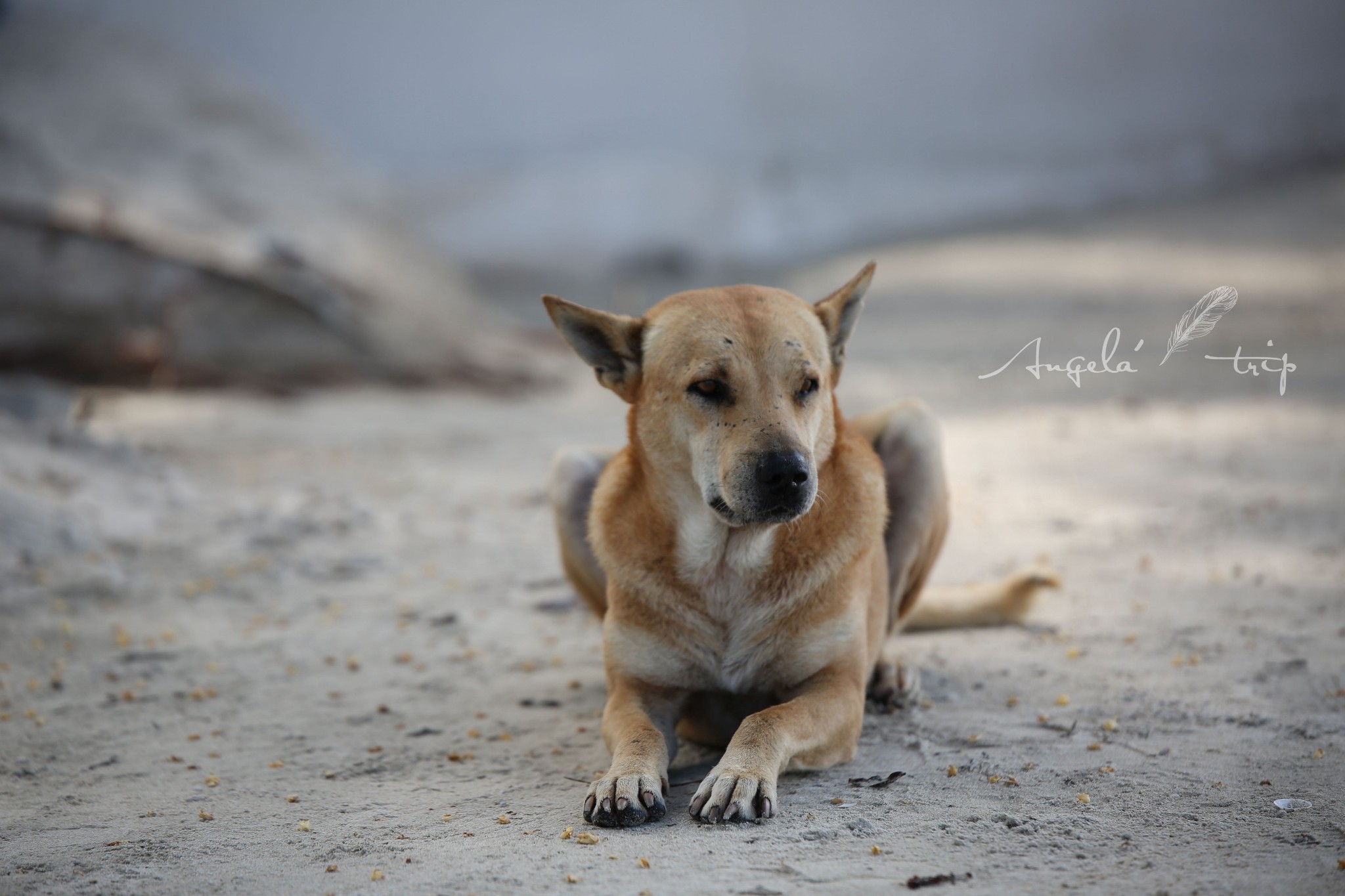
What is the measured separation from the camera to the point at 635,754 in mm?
2744

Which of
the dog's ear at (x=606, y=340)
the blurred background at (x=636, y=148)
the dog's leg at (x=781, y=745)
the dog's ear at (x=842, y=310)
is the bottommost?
the dog's leg at (x=781, y=745)

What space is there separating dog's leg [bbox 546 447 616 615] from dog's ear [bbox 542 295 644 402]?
65 centimetres

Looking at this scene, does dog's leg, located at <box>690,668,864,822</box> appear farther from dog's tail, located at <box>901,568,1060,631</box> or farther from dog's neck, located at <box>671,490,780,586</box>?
dog's tail, located at <box>901,568,1060,631</box>

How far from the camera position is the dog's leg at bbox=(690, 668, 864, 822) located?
2574 millimetres

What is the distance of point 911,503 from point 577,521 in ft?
3.95

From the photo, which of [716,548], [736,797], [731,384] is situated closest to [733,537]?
[716,548]

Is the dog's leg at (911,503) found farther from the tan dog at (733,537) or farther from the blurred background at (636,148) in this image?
the blurred background at (636,148)

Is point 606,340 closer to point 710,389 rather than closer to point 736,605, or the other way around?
point 710,389

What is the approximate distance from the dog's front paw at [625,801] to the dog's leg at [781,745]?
0.10 metres

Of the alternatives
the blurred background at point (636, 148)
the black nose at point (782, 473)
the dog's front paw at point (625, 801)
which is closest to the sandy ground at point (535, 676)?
the dog's front paw at point (625, 801)

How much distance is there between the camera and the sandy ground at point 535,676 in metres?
2.44

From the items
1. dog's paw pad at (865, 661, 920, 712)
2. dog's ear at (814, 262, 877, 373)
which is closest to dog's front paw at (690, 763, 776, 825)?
dog's paw pad at (865, 661, 920, 712)

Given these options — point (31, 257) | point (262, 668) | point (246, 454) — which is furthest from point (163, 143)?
point (262, 668)

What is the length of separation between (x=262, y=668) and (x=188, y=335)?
7.54m
